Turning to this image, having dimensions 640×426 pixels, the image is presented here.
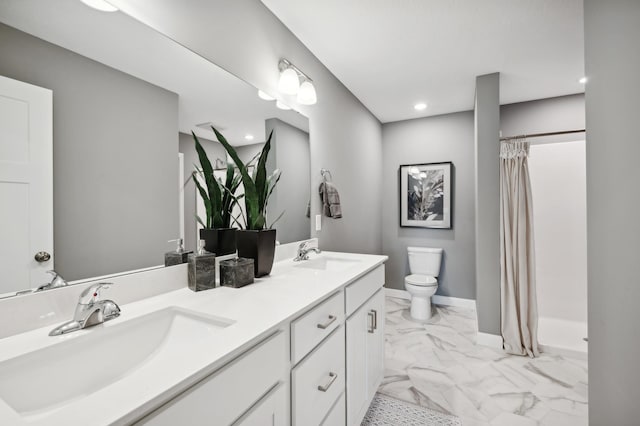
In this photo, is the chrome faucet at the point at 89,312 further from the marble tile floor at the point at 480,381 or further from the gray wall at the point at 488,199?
the gray wall at the point at 488,199

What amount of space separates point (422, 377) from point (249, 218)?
172cm

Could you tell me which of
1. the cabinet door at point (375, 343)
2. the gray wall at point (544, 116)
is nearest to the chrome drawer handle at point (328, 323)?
the cabinet door at point (375, 343)

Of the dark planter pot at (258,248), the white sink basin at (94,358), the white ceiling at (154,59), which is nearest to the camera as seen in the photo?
the white sink basin at (94,358)

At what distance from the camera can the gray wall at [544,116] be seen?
2934 millimetres

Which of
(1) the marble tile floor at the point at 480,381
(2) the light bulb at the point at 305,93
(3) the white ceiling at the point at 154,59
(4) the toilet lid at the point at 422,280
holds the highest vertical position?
(2) the light bulb at the point at 305,93

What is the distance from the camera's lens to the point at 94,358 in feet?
2.33

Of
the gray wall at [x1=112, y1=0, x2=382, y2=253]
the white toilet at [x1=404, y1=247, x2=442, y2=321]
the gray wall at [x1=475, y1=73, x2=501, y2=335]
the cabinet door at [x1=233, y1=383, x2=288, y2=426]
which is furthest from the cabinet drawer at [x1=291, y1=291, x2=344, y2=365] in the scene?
the white toilet at [x1=404, y1=247, x2=442, y2=321]

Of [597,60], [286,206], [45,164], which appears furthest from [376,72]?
[45,164]

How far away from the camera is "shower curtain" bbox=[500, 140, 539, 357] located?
2395mm

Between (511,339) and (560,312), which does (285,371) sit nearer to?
(511,339)

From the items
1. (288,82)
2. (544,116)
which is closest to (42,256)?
(288,82)

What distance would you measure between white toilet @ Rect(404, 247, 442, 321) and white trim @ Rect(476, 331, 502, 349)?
0.59m

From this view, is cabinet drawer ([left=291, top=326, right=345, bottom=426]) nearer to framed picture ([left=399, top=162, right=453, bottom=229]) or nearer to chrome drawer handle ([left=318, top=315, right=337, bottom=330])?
chrome drawer handle ([left=318, top=315, right=337, bottom=330])

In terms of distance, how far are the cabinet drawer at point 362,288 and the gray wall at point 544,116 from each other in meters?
2.37
